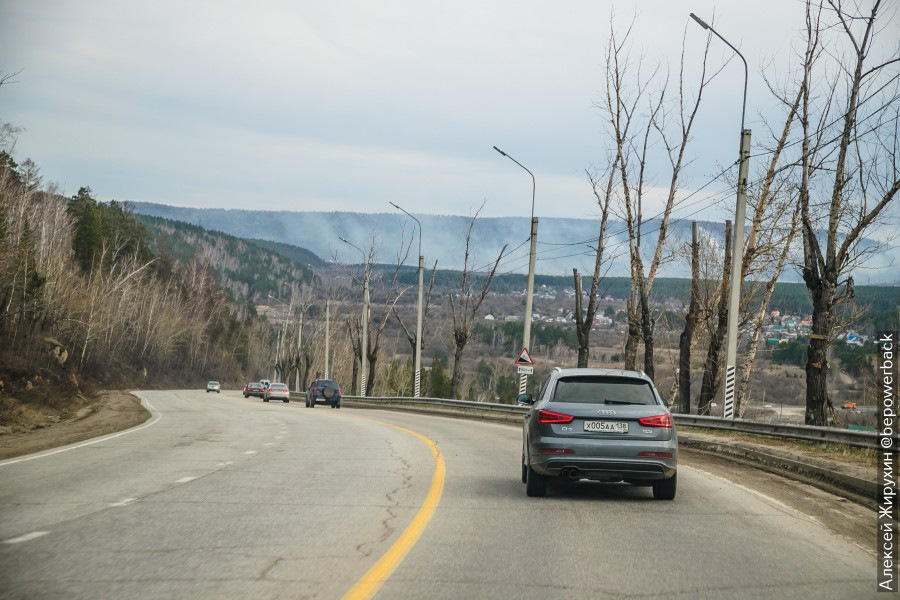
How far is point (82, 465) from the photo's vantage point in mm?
15578

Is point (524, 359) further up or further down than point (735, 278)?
further down

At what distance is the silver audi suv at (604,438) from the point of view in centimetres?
1174

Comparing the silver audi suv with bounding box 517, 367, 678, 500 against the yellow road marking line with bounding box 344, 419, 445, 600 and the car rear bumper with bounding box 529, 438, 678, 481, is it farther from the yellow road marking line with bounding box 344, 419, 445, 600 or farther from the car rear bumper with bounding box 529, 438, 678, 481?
the yellow road marking line with bounding box 344, 419, 445, 600

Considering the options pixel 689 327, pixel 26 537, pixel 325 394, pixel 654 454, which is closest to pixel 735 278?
pixel 654 454

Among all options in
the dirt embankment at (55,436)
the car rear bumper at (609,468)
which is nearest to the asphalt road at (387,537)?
the car rear bumper at (609,468)

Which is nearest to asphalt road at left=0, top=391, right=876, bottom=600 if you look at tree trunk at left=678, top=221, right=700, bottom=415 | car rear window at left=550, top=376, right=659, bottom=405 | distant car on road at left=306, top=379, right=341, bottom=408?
car rear window at left=550, top=376, right=659, bottom=405

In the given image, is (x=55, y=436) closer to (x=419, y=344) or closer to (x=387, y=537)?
(x=387, y=537)

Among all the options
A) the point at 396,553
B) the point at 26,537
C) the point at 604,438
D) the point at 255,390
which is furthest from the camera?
the point at 255,390

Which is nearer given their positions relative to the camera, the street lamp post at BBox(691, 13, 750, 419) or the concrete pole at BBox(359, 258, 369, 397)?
the street lamp post at BBox(691, 13, 750, 419)

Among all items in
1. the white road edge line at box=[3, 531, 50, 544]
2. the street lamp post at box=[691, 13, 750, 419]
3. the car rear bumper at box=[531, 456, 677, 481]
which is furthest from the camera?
the street lamp post at box=[691, 13, 750, 419]

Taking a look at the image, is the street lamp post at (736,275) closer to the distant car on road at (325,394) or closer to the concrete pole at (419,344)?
the concrete pole at (419,344)

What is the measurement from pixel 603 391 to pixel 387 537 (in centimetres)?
418

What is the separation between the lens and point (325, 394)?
56.5 m

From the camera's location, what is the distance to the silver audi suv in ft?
38.5
